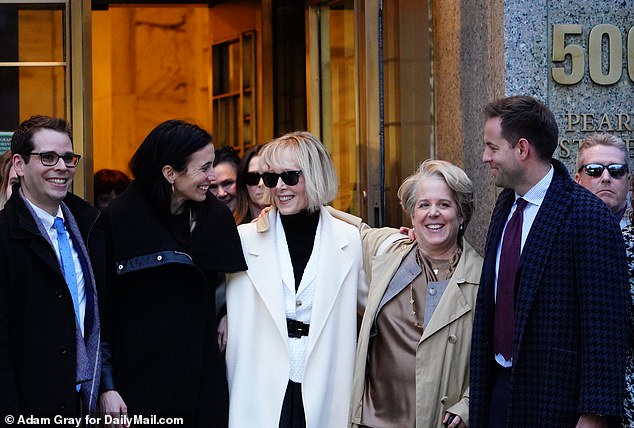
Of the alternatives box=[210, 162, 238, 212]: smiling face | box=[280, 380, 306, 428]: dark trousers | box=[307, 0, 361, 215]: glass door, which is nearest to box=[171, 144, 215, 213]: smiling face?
box=[280, 380, 306, 428]: dark trousers

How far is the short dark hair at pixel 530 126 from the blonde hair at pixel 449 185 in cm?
60

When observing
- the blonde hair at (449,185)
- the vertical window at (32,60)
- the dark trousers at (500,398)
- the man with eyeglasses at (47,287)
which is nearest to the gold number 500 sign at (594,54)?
the blonde hair at (449,185)

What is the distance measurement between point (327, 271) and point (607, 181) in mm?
1517

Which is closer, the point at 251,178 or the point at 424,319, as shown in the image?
the point at 424,319

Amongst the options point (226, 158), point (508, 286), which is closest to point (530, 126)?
point (508, 286)

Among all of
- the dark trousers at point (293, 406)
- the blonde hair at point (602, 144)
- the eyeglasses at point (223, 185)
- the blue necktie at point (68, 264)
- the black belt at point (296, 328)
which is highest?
the blonde hair at point (602, 144)

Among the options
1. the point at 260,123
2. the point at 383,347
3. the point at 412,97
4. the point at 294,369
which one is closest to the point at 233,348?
the point at 294,369

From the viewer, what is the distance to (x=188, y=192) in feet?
18.6

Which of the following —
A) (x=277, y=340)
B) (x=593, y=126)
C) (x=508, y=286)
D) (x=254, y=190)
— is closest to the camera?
(x=508, y=286)

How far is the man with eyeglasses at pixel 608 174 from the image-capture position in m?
6.02

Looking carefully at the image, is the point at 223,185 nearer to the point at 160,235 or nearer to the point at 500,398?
the point at 160,235

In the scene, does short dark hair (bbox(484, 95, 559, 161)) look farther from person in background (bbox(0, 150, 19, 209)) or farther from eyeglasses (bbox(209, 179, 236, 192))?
eyeglasses (bbox(209, 179, 236, 192))

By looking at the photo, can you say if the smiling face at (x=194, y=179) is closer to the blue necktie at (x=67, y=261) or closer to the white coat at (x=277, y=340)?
the white coat at (x=277, y=340)

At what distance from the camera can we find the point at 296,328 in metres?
5.68
